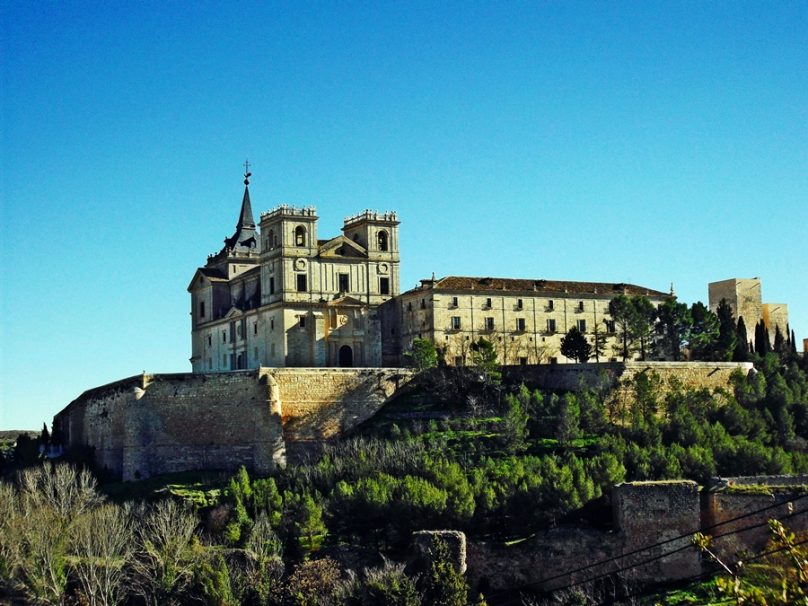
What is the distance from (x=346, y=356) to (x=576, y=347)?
11.0 meters

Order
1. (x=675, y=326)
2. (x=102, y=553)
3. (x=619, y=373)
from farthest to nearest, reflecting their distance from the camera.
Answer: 1. (x=675, y=326)
2. (x=619, y=373)
3. (x=102, y=553)

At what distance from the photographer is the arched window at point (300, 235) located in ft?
206

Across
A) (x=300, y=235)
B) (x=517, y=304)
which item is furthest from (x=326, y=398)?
(x=517, y=304)

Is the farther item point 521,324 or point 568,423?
point 521,324

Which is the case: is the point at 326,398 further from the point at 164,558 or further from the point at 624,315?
the point at 624,315

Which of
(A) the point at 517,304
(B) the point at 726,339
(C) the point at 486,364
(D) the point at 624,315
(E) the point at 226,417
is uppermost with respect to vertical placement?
(A) the point at 517,304

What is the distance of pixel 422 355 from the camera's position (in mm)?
59188

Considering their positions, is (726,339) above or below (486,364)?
above

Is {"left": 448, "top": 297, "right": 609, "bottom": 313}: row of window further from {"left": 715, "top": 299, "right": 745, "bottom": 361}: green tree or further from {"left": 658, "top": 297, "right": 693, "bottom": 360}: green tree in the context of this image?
{"left": 715, "top": 299, "right": 745, "bottom": 361}: green tree

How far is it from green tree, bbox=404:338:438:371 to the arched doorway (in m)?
3.10

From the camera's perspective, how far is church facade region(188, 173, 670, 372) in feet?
203

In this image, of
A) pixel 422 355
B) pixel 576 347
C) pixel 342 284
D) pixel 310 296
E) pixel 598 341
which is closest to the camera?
pixel 422 355

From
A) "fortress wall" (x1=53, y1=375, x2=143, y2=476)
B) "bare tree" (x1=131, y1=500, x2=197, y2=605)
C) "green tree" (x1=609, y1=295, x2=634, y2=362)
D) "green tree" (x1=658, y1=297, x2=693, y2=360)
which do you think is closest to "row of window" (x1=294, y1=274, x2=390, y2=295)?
"fortress wall" (x1=53, y1=375, x2=143, y2=476)

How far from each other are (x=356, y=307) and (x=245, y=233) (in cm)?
1169
